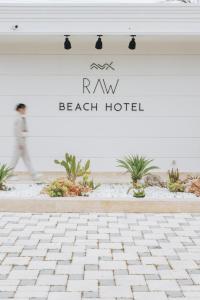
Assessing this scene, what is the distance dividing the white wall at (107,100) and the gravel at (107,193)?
1.55 metres

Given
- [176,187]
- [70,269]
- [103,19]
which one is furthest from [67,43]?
[70,269]

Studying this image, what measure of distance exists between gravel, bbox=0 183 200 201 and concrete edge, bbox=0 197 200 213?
0.62ft

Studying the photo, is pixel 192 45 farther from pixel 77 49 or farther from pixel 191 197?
pixel 191 197

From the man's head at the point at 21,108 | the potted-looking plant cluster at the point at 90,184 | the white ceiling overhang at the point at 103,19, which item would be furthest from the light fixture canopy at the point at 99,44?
the potted-looking plant cluster at the point at 90,184

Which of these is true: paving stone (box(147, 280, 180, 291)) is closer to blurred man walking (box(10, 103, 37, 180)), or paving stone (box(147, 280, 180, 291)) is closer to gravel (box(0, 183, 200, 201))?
gravel (box(0, 183, 200, 201))

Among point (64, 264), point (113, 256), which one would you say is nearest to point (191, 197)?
point (113, 256)

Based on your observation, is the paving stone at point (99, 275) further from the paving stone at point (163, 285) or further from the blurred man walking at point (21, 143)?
the blurred man walking at point (21, 143)

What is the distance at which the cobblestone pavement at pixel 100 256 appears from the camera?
4.95 meters

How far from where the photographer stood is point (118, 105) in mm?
11594

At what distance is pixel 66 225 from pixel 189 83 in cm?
545

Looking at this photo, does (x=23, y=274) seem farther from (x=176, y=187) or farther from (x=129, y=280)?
(x=176, y=187)

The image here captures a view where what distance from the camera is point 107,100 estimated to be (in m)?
11.6

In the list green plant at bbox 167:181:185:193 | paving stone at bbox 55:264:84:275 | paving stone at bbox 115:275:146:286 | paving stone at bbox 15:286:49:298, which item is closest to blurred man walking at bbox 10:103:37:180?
green plant at bbox 167:181:185:193

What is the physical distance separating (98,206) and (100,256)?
2426mm
